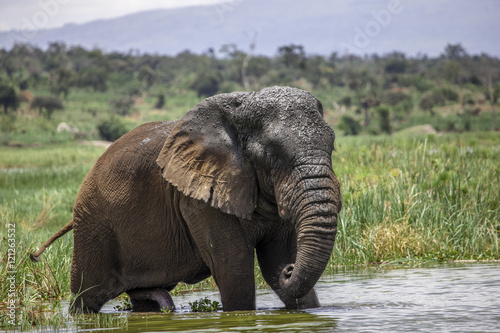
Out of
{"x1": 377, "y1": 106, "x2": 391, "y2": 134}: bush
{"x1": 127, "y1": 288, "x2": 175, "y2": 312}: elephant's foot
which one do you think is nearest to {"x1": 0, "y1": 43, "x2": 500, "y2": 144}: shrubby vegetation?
{"x1": 377, "y1": 106, "x2": 391, "y2": 134}: bush

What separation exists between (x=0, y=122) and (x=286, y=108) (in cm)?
4994

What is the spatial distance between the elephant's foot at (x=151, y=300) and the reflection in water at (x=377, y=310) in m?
0.19

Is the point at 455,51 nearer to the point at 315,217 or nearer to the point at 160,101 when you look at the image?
the point at 160,101

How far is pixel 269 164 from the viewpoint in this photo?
5.41 m

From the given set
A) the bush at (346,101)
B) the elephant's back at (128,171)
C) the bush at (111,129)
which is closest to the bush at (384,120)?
the bush at (346,101)

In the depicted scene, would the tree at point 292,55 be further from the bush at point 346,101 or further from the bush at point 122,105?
the bush at point 122,105

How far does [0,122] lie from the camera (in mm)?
51875

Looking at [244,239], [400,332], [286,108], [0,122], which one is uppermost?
[0,122]

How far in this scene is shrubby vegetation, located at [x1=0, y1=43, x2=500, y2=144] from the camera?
56.2m

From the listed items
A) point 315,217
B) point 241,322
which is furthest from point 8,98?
point 315,217

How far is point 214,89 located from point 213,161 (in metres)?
64.1

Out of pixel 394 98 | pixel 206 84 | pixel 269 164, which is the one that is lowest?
pixel 269 164

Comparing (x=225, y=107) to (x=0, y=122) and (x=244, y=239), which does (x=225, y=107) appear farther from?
(x=0, y=122)

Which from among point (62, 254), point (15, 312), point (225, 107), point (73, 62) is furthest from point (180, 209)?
point (73, 62)
